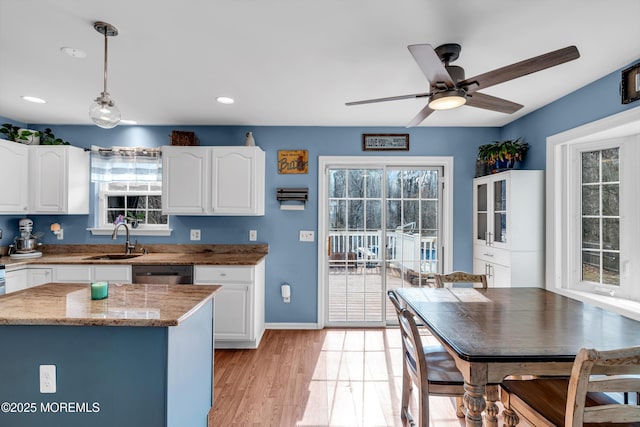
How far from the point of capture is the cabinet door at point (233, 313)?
3.23m

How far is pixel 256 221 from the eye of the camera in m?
3.89

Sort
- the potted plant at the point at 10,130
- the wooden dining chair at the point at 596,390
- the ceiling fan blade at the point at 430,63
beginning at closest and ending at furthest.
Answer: the wooden dining chair at the point at 596,390 → the ceiling fan blade at the point at 430,63 → the potted plant at the point at 10,130

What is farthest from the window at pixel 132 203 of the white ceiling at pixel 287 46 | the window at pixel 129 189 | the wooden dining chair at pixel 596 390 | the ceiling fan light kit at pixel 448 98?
the wooden dining chair at pixel 596 390

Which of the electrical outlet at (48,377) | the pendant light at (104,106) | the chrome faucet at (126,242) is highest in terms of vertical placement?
the pendant light at (104,106)

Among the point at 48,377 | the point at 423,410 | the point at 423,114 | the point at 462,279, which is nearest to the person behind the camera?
the point at 48,377

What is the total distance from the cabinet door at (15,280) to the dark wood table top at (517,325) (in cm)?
368

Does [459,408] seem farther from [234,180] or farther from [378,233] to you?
[234,180]

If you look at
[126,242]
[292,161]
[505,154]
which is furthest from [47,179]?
[505,154]

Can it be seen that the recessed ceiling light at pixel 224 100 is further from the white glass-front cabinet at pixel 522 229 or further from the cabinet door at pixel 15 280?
the white glass-front cabinet at pixel 522 229

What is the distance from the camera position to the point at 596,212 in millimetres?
2717

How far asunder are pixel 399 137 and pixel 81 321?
347 centimetres

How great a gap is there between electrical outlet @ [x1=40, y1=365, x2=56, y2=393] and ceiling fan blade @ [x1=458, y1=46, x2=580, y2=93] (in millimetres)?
2573

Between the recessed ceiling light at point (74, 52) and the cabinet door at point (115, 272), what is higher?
the recessed ceiling light at point (74, 52)

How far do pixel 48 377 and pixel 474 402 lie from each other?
197 cm
